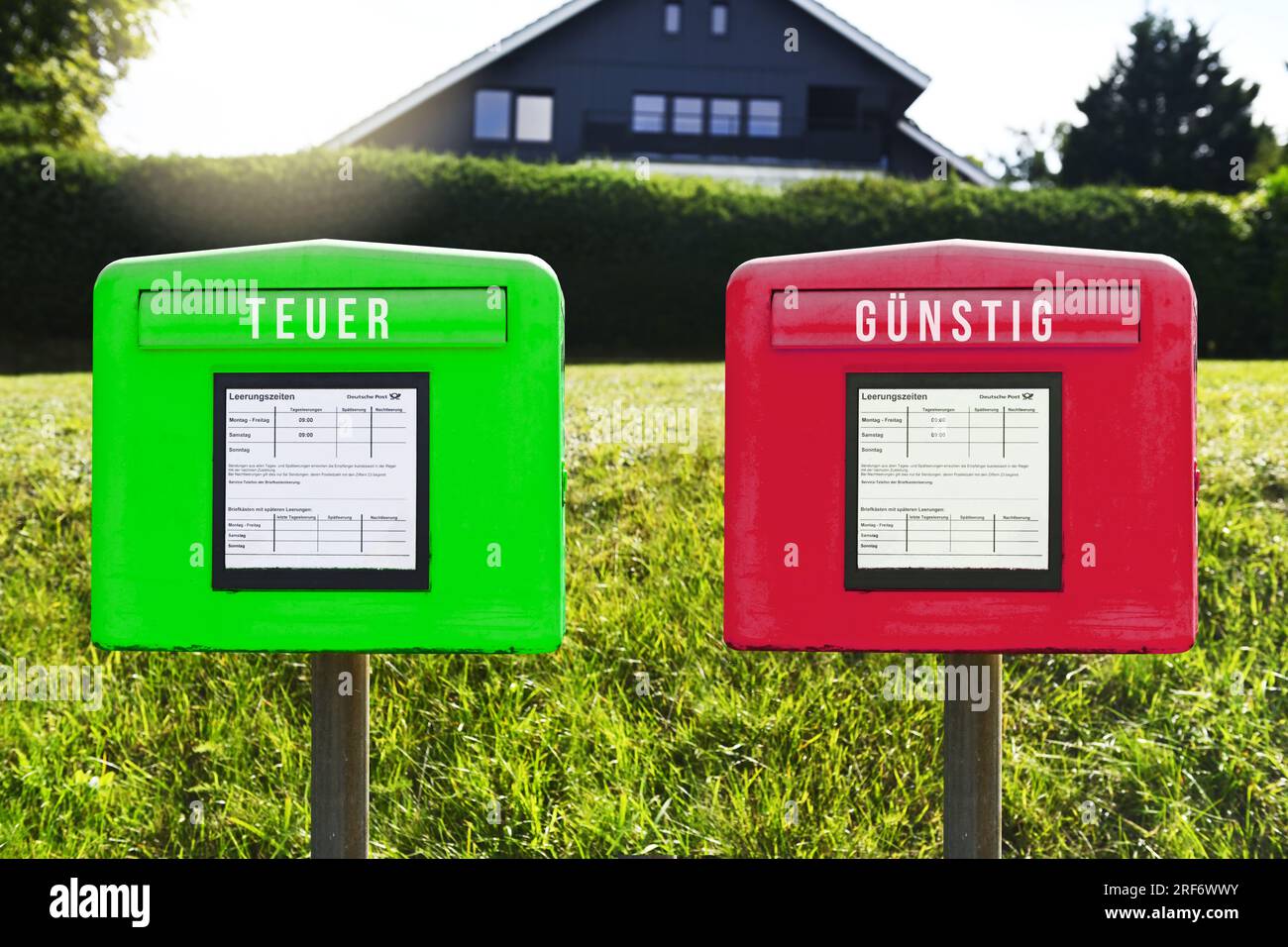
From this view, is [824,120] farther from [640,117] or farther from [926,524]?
[926,524]

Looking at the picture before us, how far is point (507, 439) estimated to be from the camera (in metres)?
2.08

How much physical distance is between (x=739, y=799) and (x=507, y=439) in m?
1.29

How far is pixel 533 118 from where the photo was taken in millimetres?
20656

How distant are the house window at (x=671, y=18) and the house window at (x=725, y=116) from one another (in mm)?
1468

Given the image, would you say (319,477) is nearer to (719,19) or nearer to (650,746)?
(650,746)

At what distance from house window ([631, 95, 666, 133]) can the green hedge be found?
31.4ft

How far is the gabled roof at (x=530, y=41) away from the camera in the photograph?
19.0m

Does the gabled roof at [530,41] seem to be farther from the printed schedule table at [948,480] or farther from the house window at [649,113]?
the printed schedule table at [948,480]

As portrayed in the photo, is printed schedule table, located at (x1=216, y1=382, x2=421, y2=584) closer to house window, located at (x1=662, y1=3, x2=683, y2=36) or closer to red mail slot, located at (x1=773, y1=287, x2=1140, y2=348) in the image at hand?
red mail slot, located at (x1=773, y1=287, x2=1140, y2=348)

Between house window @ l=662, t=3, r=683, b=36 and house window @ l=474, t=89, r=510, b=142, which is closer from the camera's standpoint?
house window @ l=662, t=3, r=683, b=36

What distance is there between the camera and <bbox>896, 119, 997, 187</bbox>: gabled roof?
731 inches

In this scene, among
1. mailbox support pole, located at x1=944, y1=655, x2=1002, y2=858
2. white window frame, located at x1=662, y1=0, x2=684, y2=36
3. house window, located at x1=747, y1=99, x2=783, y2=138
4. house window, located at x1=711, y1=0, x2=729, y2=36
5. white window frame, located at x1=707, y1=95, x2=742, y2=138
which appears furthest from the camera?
house window, located at x1=747, y1=99, x2=783, y2=138

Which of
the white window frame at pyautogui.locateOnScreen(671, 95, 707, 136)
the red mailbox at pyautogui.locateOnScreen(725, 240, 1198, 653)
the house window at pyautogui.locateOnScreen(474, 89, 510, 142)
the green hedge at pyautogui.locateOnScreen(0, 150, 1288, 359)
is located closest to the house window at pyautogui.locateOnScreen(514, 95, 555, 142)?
the house window at pyautogui.locateOnScreen(474, 89, 510, 142)

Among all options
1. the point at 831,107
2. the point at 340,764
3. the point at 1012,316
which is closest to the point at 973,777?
the point at 1012,316
